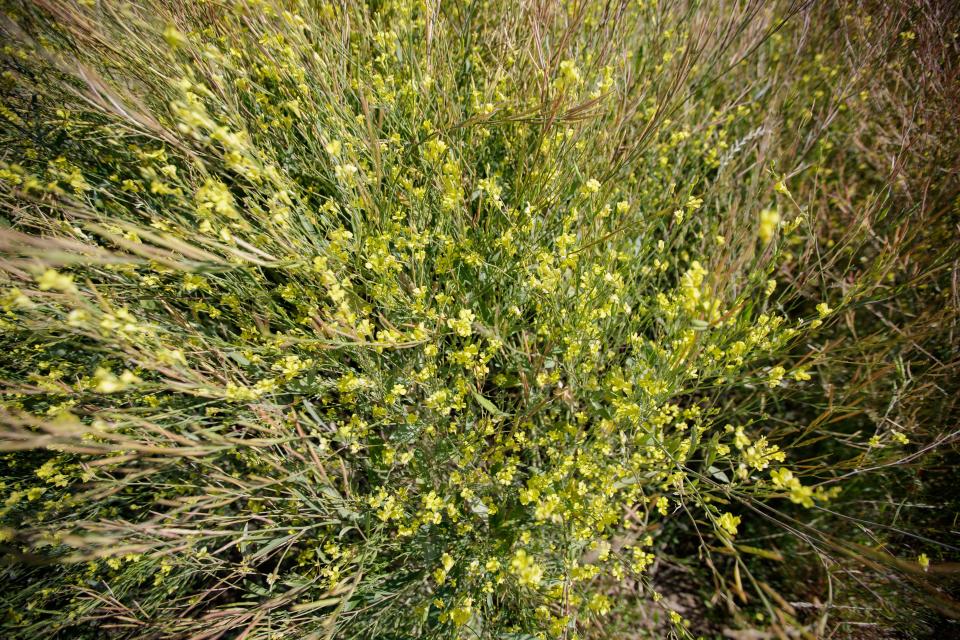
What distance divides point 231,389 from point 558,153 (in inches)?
A: 60.7

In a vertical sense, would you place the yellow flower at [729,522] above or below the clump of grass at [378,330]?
below

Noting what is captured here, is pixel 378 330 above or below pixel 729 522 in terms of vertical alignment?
above

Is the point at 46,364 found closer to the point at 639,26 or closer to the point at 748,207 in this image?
the point at 748,207

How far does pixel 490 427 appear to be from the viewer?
173 cm

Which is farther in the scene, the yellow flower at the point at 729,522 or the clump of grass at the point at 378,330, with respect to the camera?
the clump of grass at the point at 378,330

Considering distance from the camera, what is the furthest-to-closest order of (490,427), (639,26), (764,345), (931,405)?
(639,26)
(931,405)
(490,427)
(764,345)

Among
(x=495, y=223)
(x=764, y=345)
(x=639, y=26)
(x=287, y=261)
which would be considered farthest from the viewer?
(x=639, y=26)

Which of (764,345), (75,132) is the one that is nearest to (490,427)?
(764,345)

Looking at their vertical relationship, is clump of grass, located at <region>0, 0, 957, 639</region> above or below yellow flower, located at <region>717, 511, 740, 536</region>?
above

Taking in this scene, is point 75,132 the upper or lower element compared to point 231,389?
upper

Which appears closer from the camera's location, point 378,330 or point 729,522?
point 729,522

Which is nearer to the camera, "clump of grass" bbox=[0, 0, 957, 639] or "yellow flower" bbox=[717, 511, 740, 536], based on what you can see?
"yellow flower" bbox=[717, 511, 740, 536]

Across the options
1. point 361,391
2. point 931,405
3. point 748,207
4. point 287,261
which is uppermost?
point 287,261

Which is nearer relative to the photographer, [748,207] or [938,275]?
[748,207]
